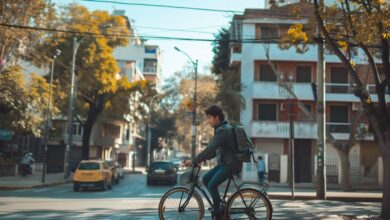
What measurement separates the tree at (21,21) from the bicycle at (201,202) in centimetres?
1937

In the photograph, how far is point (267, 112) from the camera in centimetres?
4147

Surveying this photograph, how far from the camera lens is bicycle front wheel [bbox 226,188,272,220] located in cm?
878

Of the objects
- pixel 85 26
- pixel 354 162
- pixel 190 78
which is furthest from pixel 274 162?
pixel 190 78

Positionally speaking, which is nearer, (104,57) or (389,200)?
(389,200)

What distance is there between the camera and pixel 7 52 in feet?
98.8

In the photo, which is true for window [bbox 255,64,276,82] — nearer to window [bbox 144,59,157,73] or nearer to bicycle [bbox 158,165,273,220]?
bicycle [bbox 158,165,273,220]

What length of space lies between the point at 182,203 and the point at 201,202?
0.32m

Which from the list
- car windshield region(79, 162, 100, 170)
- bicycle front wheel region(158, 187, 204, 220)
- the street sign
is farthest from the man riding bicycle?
the street sign

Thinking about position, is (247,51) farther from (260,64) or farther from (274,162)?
(274,162)

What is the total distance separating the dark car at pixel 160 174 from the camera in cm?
3092

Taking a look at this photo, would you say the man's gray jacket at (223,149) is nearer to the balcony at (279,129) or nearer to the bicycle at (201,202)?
the bicycle at (201,202)

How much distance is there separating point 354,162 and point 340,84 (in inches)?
330

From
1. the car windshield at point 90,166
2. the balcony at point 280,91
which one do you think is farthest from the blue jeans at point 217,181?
the balcony at point 280,91

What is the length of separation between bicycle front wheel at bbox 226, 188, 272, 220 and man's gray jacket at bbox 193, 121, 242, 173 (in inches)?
17.1
